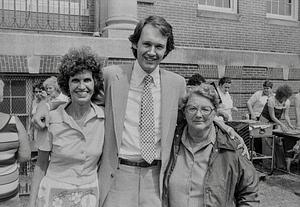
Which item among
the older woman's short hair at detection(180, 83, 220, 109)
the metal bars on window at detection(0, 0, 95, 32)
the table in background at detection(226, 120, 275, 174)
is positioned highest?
the metal bars on window at detection(0, 0, 95, 32)

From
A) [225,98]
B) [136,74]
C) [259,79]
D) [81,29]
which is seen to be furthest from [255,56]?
[136,74]

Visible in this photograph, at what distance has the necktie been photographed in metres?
2.56

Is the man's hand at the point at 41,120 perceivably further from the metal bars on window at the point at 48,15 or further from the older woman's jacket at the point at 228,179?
the metal bars on window at the point at 48,15

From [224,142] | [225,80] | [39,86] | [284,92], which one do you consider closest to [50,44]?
[39,86]

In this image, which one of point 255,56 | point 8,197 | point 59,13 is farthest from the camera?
point 255,56

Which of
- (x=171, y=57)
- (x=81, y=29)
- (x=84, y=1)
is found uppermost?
(x=84, y=1)

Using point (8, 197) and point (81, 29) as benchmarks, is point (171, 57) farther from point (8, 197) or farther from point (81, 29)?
point (8, 197)

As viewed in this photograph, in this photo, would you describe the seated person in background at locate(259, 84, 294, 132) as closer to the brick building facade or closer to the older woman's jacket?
the brick building facade

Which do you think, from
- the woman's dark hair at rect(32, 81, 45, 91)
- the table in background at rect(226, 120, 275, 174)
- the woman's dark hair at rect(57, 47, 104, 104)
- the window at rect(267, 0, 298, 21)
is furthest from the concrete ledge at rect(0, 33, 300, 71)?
the woman's dark hair at rect(57, 47, 104, 104)

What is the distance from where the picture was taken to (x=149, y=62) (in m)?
2.64

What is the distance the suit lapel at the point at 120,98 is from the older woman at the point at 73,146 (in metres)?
0.12

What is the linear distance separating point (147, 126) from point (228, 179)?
66 cm

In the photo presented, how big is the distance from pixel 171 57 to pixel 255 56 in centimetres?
268

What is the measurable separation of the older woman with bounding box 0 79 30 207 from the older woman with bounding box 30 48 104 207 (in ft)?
1.53
